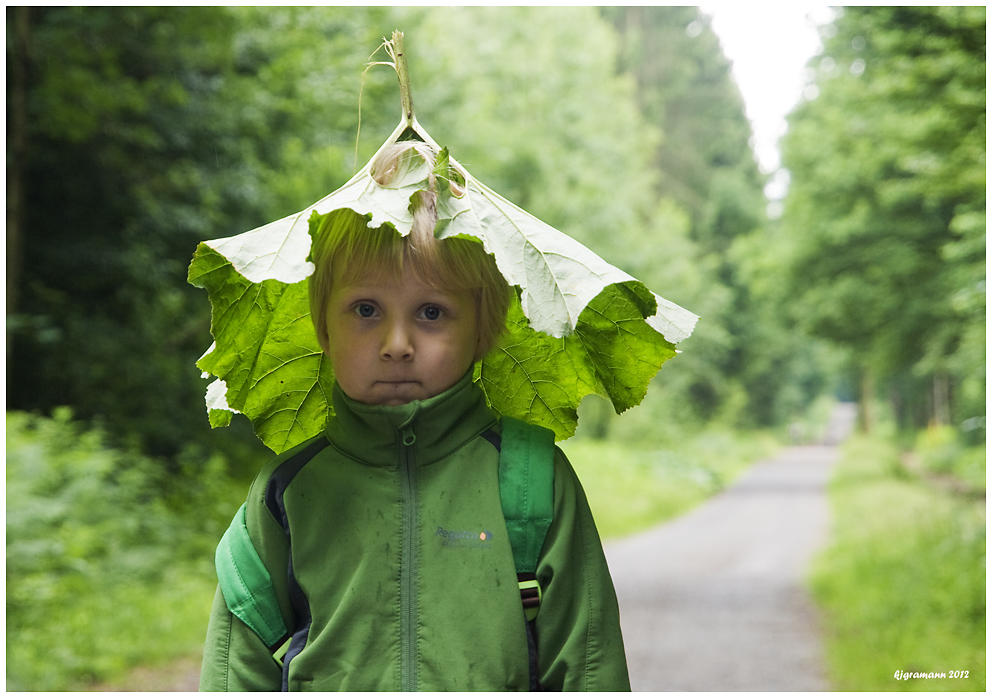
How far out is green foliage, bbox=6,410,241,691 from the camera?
239 inches

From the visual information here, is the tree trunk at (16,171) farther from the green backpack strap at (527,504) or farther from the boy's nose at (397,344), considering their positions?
the green backpack strap at (527,504)

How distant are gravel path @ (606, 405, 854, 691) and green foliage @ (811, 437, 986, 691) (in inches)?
11.7

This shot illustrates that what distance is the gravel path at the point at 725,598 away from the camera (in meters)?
6.85

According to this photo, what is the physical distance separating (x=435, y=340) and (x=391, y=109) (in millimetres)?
10247

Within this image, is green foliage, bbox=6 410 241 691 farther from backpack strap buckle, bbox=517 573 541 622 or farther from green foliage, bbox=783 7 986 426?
green foliage, bbox=783 7 986 426

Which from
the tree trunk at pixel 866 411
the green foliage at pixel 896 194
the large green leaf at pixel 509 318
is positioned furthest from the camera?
the tree trunk at pixel 866 411

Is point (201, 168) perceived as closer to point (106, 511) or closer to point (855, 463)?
point (106, 511)

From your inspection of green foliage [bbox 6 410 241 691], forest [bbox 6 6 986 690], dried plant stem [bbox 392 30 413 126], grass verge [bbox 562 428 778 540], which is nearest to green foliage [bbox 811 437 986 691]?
forest [bbox 6 6 986 690]

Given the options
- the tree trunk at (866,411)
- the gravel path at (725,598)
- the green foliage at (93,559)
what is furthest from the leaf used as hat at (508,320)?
the tree trunk at (866,411)

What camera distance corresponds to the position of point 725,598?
9.42 meters

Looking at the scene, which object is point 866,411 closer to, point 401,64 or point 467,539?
point 467,539

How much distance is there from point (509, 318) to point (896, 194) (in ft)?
29.8

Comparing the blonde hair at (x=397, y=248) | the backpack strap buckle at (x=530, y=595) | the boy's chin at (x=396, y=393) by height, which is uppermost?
the blonde hair at (x=397, y=248)

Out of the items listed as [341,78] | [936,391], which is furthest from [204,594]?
[936,391]
